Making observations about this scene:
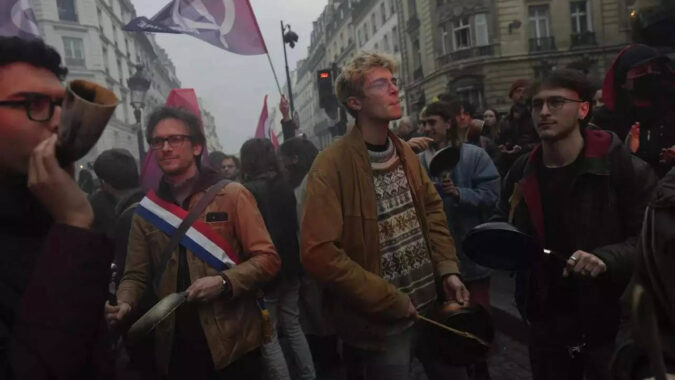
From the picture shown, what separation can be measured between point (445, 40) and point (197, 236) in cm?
3186

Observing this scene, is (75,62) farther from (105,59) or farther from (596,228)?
(596,228)

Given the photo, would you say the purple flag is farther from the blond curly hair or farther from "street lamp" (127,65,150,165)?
"street lamp" (127,65,150,165)

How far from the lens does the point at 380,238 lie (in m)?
2.56

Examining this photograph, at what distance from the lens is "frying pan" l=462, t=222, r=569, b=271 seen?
7.80ft

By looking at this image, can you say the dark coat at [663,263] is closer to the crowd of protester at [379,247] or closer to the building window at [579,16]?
the crowd of protester at [379,247]

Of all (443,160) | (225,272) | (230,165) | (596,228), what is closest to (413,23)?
(230,165)

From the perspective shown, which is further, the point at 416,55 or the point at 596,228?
the point at 416,55

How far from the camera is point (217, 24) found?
20.6 feet

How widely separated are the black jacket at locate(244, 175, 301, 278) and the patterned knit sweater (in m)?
1.77

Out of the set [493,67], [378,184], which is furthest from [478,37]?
[378,184]

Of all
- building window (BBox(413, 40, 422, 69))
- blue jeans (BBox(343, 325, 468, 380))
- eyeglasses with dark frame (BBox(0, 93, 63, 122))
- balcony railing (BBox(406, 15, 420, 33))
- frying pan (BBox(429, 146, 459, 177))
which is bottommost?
blue jeans (BBox(343, 325, 468, 380))

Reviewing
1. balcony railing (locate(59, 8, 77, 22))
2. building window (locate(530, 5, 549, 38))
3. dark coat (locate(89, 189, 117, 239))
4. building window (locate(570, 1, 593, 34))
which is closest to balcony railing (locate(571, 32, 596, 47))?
building window (locate(570, 1, 593, 34))

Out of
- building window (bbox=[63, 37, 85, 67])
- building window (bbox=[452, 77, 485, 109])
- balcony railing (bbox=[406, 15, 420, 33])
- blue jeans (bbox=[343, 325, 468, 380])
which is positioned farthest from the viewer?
building window (bbox=[63, 37, 85, 67])

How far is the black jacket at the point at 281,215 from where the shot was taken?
4.28 meters
